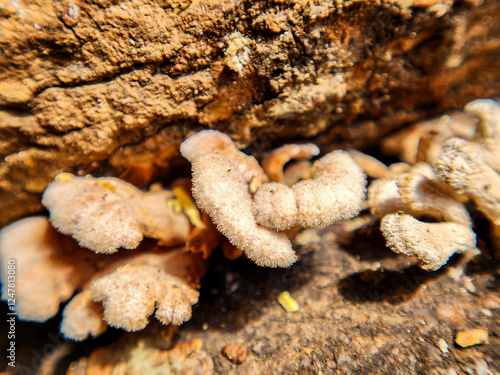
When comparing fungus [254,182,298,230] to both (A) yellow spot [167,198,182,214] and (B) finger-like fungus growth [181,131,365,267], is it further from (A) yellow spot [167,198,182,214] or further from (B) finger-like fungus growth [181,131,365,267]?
(A) yellow spot [167,198,182,214]

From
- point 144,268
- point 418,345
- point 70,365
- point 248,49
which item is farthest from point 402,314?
point 70,365

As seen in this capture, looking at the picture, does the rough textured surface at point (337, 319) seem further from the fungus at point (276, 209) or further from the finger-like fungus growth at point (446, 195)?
the fungus at point (276, 209)

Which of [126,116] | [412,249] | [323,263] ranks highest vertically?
[126,116]

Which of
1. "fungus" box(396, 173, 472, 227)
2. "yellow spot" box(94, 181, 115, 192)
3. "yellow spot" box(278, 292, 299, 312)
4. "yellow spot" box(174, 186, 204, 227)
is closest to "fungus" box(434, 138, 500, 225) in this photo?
"fungus" box(396, 173, 472, 227)

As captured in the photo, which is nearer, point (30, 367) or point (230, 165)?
point (230, 165)

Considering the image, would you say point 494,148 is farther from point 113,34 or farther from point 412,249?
point 113,34

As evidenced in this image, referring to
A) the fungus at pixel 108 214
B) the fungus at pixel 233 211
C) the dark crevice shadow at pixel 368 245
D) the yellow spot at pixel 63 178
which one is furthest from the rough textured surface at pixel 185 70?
the dark crevice shadow at pixel 368 245
